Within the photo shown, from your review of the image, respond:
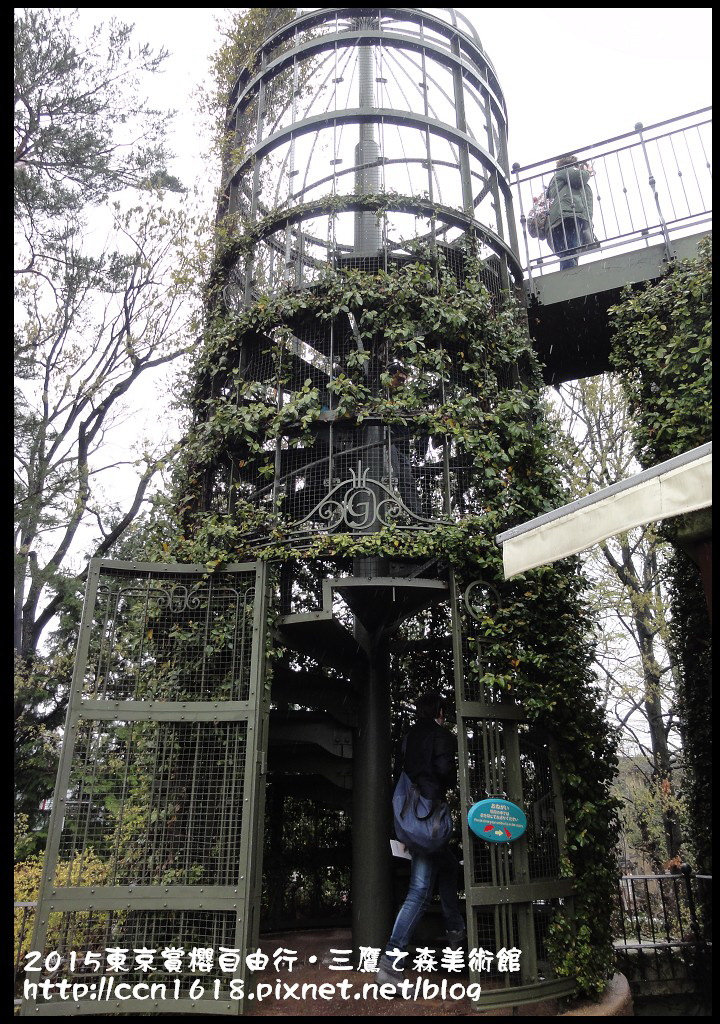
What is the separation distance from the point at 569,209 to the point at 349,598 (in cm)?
606

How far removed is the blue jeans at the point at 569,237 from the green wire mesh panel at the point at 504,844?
499 cm

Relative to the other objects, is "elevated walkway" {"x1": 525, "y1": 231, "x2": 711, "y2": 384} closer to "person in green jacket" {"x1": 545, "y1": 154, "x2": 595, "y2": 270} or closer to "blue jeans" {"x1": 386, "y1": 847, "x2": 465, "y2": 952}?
"person in green jacket" {"x1": 545, "y1": 154, "x2": 595, "y2": 270}

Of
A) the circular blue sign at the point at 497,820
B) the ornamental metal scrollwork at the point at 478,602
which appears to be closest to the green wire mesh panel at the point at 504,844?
the ornamental metal scrollwork at the point at 478,602

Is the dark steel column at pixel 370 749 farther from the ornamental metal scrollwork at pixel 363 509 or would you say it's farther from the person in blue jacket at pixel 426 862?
the person in blue jacket at pixel 426 862

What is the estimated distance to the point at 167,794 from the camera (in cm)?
587

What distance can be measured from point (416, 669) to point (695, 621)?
3140mm

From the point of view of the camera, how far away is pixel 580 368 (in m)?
9.79

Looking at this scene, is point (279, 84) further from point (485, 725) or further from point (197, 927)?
point (197, 927)

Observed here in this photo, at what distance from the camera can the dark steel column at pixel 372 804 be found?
21.8 ft

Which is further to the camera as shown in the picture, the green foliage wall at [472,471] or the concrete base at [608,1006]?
the green foliage wall at [472,471]

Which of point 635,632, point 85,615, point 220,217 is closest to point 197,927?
point 85,615

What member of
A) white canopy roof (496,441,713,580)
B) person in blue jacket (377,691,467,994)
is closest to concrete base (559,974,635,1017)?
person in blue jacket (377,691,467,994)

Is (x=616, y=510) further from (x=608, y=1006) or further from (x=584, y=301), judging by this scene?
(x=584, y=301)

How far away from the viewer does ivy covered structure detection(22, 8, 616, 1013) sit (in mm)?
5758
